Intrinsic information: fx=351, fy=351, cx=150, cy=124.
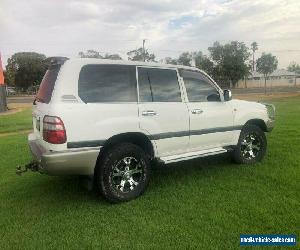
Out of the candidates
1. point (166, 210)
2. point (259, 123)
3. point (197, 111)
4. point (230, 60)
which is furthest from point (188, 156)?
point (230, 60)

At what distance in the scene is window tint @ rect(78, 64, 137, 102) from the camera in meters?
4.92

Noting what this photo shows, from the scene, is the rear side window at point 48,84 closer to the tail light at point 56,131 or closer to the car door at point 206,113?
the tail light at point 56,131

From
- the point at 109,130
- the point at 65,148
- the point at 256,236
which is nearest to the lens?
the point at 256,236

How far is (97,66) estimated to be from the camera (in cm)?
512

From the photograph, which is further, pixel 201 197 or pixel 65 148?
pixel 201 197

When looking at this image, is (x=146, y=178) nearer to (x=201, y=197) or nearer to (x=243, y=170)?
(x=201, y=197)

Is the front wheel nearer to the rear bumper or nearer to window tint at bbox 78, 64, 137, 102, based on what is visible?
window tint at bbox 78, 64, 137, 102

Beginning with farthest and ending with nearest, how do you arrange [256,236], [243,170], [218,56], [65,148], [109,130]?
[218,56]
[243,170]
[109,130]
[65,148]
[256,236]

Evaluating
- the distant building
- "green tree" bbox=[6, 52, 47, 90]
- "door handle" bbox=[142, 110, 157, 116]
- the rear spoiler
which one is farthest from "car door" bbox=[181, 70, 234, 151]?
the distant building

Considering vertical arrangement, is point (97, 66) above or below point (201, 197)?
above

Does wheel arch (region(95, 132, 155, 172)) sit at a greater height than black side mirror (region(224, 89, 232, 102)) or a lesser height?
lesser

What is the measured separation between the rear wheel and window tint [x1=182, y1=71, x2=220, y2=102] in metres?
1.46

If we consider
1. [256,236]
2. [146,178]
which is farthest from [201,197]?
[256,236]

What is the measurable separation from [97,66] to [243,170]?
131 inches
